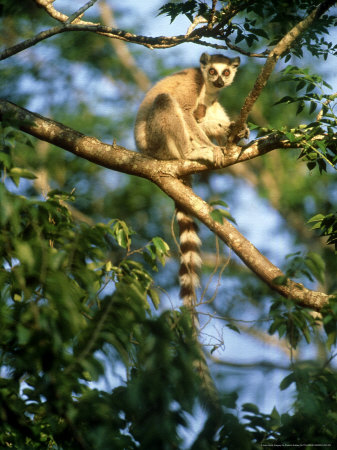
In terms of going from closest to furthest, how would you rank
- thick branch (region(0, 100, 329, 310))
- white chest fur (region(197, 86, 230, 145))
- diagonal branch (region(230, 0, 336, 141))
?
diagonal branch (region(230, 0, 336, 141)) < thick branch (region(0, 100, 329, 310)) < white chest fur (region(197, 86, 230, 145))

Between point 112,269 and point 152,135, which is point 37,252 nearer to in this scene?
point 112,269

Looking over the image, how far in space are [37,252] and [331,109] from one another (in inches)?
97.4

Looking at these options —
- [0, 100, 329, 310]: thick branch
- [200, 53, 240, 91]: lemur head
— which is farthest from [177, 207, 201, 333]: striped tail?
[200, 53, 240, 91]: lemur head

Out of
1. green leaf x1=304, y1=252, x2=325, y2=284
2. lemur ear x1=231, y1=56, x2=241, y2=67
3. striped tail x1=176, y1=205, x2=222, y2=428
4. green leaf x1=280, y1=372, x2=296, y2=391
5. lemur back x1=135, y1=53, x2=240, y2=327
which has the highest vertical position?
lemur ear x1=231, y1=56, x2=241, y2=67

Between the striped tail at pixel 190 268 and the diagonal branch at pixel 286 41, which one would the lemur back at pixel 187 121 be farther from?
the diagonal branch at pixel 286 41

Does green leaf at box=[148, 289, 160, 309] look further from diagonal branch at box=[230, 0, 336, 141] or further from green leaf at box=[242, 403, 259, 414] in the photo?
diagonal branch at box=[230, 0, 336, 141]

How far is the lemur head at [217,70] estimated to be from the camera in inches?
245

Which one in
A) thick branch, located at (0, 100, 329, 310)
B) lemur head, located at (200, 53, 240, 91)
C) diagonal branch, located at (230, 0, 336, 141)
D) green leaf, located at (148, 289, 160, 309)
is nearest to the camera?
green leaf, located at (148, 289, 160, 309)

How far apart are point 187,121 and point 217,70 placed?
1228 millimetres

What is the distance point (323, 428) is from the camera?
6.90 ft

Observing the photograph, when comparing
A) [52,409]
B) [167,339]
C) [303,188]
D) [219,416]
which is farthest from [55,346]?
[303,188]

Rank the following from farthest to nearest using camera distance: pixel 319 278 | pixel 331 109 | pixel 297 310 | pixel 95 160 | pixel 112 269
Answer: pixel 95 160 → pixel 331 109 → pixel 112 269 → pixel 297 310 → pixel 319 278

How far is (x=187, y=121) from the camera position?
18.2ft

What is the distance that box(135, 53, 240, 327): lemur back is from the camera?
4.82 meters
